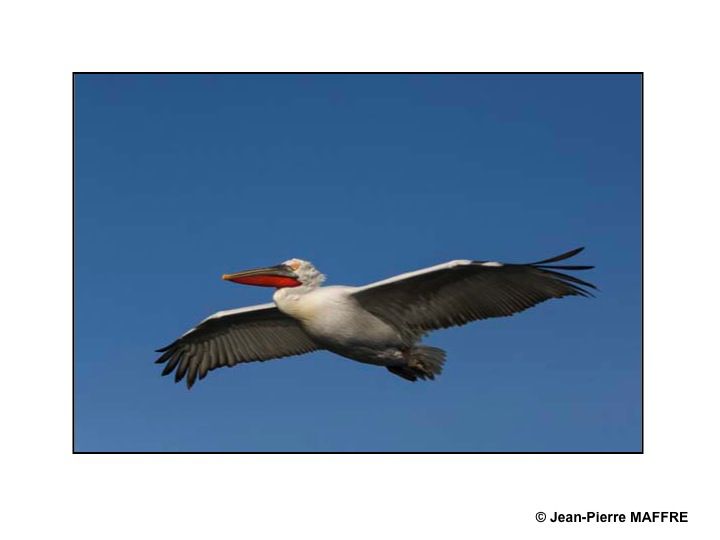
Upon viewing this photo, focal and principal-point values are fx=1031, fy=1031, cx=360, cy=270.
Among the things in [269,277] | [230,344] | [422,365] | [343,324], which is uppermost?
[269,277]

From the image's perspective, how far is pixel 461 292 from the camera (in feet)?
33.3

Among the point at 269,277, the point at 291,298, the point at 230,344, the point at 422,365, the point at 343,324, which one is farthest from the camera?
the point at 230,344

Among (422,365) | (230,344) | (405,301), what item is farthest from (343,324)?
(230,344)

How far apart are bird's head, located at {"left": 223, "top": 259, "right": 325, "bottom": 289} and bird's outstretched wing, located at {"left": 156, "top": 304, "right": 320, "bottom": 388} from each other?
75 cm

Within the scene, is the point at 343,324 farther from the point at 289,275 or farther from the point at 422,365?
the point at 422,365

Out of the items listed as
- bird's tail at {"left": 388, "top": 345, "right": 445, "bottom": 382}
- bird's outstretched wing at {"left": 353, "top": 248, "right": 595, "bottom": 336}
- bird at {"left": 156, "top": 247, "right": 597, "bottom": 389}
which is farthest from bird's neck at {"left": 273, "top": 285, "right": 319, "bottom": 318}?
bird's tail at {"left": 388, "top": 345, "right": 445, "bottom": 382}

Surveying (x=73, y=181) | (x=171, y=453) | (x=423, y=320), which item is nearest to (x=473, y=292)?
(x=423, y=320)

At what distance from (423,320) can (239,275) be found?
80.3 inches

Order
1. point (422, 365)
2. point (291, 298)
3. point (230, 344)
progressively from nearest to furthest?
point (291, 298), point (422, 365), point (230, 344)

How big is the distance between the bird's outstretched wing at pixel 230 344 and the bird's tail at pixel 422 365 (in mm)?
1351

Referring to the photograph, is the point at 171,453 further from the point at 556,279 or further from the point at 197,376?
the point at 556,279

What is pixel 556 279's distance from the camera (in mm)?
9930

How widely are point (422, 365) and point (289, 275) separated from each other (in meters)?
1.65

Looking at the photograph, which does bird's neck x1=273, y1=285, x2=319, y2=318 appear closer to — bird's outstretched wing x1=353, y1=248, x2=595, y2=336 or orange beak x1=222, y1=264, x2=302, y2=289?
orange beak x1=222, y1=264, x2=302, y2=289
